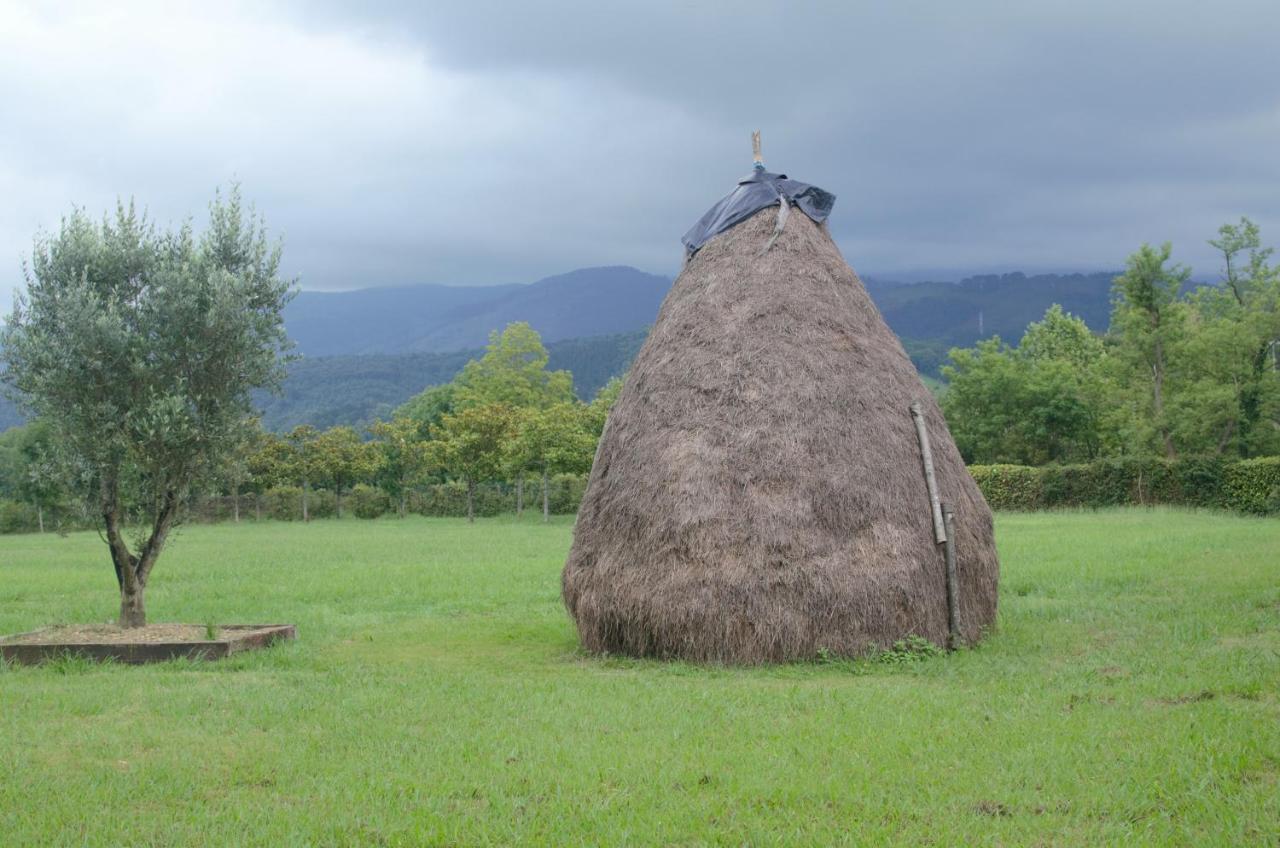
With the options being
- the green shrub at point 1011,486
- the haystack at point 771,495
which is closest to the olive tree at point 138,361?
the haystack at point 771,495

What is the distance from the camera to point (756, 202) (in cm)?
1288

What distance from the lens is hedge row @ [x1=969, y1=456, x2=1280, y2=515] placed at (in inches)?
1308

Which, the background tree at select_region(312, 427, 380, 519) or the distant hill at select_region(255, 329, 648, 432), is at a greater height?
the distant hill at select_region(255, 329, 648, 432)

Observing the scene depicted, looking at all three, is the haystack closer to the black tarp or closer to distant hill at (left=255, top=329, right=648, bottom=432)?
the black tarp

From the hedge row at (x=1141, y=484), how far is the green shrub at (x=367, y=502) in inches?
1125

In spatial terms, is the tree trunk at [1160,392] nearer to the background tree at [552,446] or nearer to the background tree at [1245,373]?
the background tree at [1245,373]

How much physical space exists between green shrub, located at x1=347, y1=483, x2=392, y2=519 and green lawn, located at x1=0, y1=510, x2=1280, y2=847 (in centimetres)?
4083

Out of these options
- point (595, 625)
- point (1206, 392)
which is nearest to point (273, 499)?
point (1206, 392)

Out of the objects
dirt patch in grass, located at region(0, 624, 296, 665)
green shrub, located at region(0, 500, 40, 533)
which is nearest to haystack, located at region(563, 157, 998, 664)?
dirt patch in grass, located at region(0, 624, 296, 665)

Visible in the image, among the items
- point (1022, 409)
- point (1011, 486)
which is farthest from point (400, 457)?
point (1022, 409)

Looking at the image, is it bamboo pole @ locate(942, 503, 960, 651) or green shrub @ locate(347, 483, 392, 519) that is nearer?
bamboo pole @ locate(942, 503, 960, 651)

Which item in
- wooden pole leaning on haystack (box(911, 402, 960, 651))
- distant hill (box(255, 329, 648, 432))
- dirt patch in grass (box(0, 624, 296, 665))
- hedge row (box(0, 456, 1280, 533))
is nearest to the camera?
wooden pole leaning on haystack (box(911, 402, 960, 651))

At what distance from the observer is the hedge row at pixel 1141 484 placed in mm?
33219

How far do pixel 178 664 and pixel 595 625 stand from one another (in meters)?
4.06
